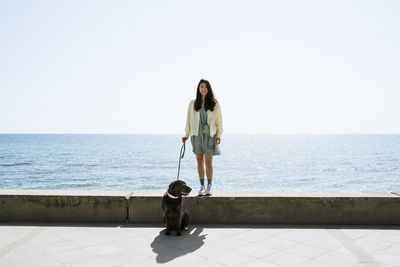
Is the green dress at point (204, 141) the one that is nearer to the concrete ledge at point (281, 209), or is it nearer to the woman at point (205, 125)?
the woman at point (205, 125)

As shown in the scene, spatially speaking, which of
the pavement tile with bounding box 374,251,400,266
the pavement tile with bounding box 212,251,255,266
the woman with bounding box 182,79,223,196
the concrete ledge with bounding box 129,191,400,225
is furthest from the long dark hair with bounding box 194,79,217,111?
the pavement tile with bounding box 374,251,400,266

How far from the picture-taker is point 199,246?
12.7 feet

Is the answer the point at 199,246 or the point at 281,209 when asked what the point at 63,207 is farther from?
the point at 281,209

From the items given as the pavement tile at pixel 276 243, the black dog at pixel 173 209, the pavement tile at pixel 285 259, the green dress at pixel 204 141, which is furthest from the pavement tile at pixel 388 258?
the green dress at pixel 204 141

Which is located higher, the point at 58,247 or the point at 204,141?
the point at 204,141

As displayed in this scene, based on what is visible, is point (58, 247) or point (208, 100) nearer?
point (58, 247)

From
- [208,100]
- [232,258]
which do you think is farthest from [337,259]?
[208,100]

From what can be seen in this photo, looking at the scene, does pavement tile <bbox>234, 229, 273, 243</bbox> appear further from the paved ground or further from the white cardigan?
the white cardigan

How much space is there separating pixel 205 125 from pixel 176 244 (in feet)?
6.30

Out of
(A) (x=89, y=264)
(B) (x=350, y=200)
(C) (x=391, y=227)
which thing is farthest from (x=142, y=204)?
(C) (x=391, y=227)

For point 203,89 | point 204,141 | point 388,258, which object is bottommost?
point 388,258

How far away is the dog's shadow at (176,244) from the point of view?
3.56 m

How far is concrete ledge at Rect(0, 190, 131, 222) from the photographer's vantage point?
491 cm

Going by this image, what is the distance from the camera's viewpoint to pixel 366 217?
190 inches
